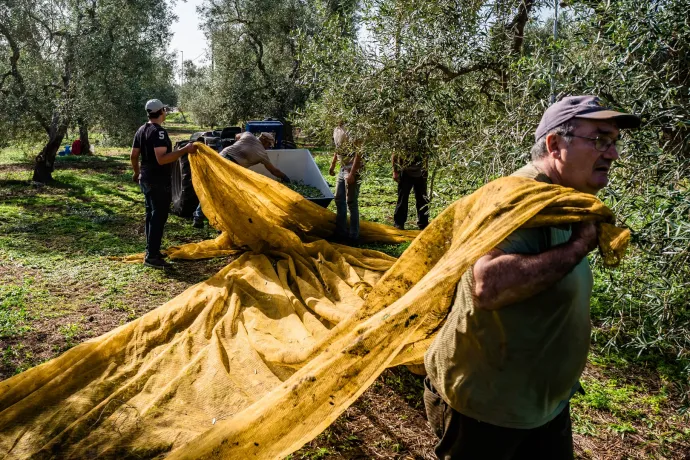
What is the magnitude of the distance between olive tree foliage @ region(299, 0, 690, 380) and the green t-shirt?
137cm

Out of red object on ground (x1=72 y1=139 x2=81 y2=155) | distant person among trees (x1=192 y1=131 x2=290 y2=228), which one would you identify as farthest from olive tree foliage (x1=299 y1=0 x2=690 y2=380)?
red object on ground (x1=72 y1=139 x2=81 y2=155)

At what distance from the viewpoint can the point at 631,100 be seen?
3.52m

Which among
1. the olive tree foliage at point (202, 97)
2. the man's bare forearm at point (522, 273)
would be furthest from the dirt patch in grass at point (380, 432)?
the olive tree foliage at point (202, 97)

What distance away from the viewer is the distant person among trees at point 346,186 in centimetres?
737

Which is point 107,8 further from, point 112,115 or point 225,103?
point 225,103

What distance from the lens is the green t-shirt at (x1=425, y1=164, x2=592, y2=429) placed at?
185 cm

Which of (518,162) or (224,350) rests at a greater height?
(518,162)

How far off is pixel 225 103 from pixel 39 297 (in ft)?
62.5

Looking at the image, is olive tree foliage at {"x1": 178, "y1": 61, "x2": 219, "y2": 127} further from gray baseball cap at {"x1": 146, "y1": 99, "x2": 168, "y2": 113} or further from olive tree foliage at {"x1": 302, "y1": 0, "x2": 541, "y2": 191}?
olive tree foliage at {"x1": 302, "y1": 0, "x2": 541, "y2": 191}

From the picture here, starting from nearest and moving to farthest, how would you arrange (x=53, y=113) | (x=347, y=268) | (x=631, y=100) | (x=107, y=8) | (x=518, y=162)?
(x=631, y=100) → (x=518, y=162) → (x=347, y=268) → (x=53, y=113) → (x=107, y=8)

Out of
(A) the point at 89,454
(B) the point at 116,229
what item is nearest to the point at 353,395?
(A) the point at 89,454

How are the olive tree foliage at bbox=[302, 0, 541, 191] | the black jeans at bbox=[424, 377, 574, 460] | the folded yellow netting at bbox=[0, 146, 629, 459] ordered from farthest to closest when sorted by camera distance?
the olive tree foliage at bbox=[302, 0, 541, 191] → the folded yellow netting at bbox=[0, 146, 629, 459] → the black jeans at bbox=[424, 377, 574, 460]

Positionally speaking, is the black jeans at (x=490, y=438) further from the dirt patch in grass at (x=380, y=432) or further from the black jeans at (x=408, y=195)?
the black jeans at (x=408, y=195)

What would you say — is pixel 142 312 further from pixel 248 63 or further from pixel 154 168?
pixel 248 63
